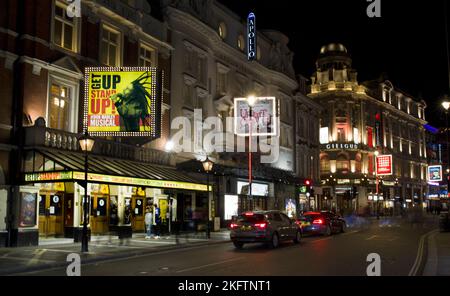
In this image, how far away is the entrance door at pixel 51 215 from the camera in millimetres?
25250

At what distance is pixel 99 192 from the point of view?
27.9 meters

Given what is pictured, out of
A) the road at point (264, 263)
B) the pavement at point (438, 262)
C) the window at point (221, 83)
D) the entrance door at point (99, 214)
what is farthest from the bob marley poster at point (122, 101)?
the pavement at point (438, 262)

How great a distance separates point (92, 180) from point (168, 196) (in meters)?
11.0

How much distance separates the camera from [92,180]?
22.2 m

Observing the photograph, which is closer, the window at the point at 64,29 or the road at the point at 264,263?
the road at the point at 264,263

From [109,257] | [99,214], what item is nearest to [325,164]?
[99,214]

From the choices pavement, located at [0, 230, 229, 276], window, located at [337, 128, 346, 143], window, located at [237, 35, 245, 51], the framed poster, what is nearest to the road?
pavement, located at [0, 230, 229, 276]

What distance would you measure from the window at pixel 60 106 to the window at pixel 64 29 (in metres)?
2.16

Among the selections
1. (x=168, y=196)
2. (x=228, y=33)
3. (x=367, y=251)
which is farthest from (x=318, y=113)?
(x=367, y=251)

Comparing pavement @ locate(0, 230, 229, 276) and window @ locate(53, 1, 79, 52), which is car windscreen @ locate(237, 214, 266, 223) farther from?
window @ locate(53, 1, 79, 52)

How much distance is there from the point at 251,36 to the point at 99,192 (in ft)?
67.2

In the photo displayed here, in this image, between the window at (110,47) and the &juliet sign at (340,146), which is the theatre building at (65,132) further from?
the &juliet sign at (340,146)

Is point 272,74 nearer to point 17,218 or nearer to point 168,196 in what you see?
point 168,196

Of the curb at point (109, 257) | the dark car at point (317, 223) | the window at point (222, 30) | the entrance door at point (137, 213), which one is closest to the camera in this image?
the curb at point (109, 257)
